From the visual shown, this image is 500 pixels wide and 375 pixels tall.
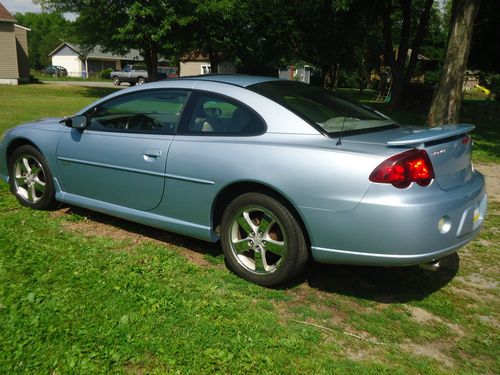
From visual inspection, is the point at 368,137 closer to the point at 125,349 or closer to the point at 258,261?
the point at 258,261

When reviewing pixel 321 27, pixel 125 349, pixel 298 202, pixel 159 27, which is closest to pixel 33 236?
pixel 125 349

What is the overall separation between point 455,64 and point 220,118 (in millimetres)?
8712

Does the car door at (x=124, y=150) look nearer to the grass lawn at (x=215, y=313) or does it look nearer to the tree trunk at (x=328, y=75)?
the grass lawn at (x=215, y=313)

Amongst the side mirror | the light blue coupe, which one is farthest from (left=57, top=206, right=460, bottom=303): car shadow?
the side mirror

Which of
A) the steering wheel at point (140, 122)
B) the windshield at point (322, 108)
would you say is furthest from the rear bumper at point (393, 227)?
the steering wheel at point (140, 122)

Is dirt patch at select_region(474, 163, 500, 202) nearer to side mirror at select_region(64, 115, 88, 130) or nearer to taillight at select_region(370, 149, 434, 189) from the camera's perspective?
taillight at select_region(370, 149, 434, 189)

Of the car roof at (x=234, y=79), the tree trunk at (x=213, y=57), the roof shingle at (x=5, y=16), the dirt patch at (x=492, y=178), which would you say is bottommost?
the dirt patch at (x=492, y=178)

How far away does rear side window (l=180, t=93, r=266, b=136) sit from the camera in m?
3.76

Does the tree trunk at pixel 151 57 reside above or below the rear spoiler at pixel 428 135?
above

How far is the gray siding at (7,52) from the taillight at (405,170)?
37.5m

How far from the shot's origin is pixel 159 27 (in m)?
25.5

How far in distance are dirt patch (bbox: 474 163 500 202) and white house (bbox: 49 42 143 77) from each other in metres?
61.5

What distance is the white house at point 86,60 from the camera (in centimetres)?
6894

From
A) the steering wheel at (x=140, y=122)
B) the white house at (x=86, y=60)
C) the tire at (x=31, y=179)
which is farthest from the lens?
the white house at (x=86, y=60)
